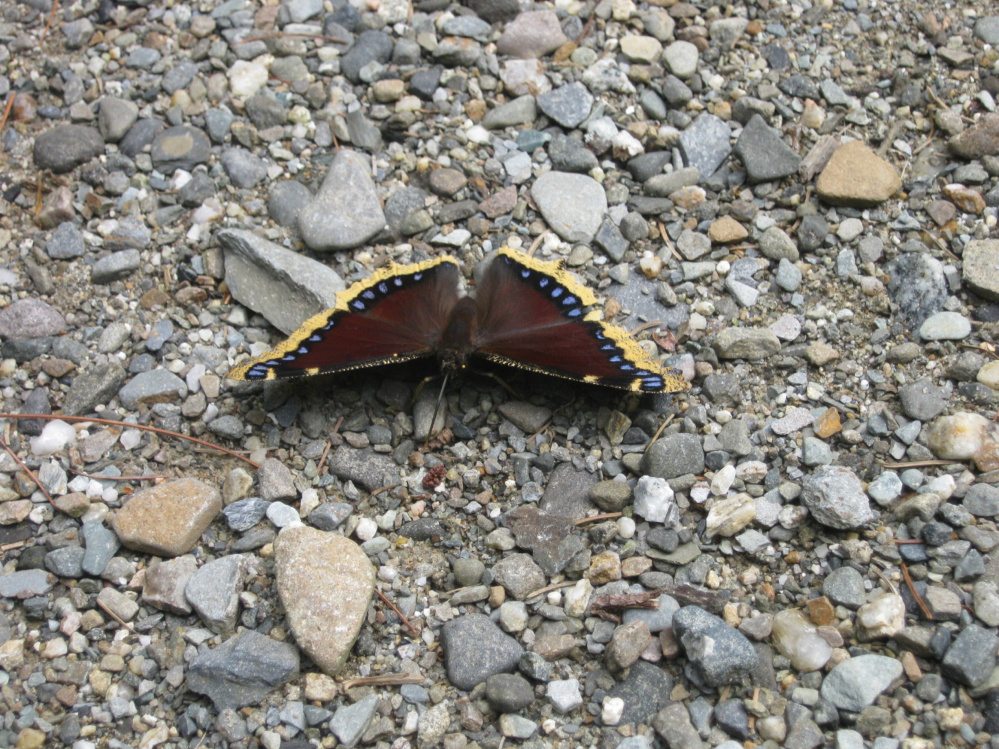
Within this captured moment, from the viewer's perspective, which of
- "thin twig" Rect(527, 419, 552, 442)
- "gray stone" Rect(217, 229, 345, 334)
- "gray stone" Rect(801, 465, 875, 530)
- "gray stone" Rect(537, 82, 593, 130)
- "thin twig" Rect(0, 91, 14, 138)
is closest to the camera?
"gray stone" Rect(801, 465, 875, 530)

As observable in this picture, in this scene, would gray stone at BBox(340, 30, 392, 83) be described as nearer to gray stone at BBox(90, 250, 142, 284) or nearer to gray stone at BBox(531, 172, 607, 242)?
gray stone at BBox(531, 172, 607, 242)

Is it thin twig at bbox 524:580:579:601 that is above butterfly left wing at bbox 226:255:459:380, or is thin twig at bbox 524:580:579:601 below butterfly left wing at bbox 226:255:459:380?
below

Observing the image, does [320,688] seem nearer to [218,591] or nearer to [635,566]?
[218,591]

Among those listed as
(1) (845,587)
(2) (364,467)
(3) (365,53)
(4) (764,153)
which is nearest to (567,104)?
(4) (764,153)

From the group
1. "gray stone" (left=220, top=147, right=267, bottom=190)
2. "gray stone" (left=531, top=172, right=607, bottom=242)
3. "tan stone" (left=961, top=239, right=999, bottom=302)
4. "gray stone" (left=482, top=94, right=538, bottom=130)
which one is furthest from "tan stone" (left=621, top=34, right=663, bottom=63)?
"gray stone" (left=220, top=147, right=267, bottom=190)

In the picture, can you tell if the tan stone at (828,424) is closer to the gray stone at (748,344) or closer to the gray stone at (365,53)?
the gray stone at (748,344)

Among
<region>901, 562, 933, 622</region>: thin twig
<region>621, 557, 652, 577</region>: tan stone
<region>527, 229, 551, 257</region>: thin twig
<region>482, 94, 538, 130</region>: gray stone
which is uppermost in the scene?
<region>482, 94, 538, 130</region>: gray stone

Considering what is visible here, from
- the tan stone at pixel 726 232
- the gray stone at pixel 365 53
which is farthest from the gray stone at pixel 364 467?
the gray stone at pixel 365 53
